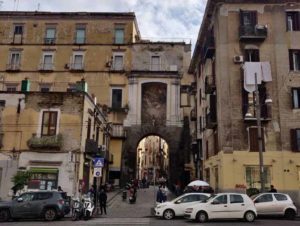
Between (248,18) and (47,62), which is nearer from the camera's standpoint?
(248,18)

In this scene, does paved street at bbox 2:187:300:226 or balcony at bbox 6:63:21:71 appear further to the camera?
balcony at bbox 6:63:21:71

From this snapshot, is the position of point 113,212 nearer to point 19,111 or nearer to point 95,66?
point 19,111

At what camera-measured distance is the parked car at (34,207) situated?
62.6 ft

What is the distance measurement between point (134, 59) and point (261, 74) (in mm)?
21356

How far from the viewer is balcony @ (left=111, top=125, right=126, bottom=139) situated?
1681 inches

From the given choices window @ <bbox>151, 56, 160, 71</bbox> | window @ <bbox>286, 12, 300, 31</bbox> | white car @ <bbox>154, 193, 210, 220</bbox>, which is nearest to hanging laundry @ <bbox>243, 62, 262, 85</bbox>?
window @ <bbox>286, 12, 300, 31</bbox>

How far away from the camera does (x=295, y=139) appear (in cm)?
2725

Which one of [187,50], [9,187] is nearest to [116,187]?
[9,187]

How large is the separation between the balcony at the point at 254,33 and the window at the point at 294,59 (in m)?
2.45

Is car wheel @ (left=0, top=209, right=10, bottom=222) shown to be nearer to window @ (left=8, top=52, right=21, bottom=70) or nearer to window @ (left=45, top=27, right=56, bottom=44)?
window @ (left=8, top=52, right=21, bottom=70)

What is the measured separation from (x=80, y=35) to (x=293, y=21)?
2644 cm

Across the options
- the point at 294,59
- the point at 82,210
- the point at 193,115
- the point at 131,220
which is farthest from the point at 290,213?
the point at 193,115

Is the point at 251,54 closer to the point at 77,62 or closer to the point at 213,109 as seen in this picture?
the point at 213,109

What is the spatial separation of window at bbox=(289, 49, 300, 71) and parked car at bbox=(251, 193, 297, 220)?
1229 centimetres
